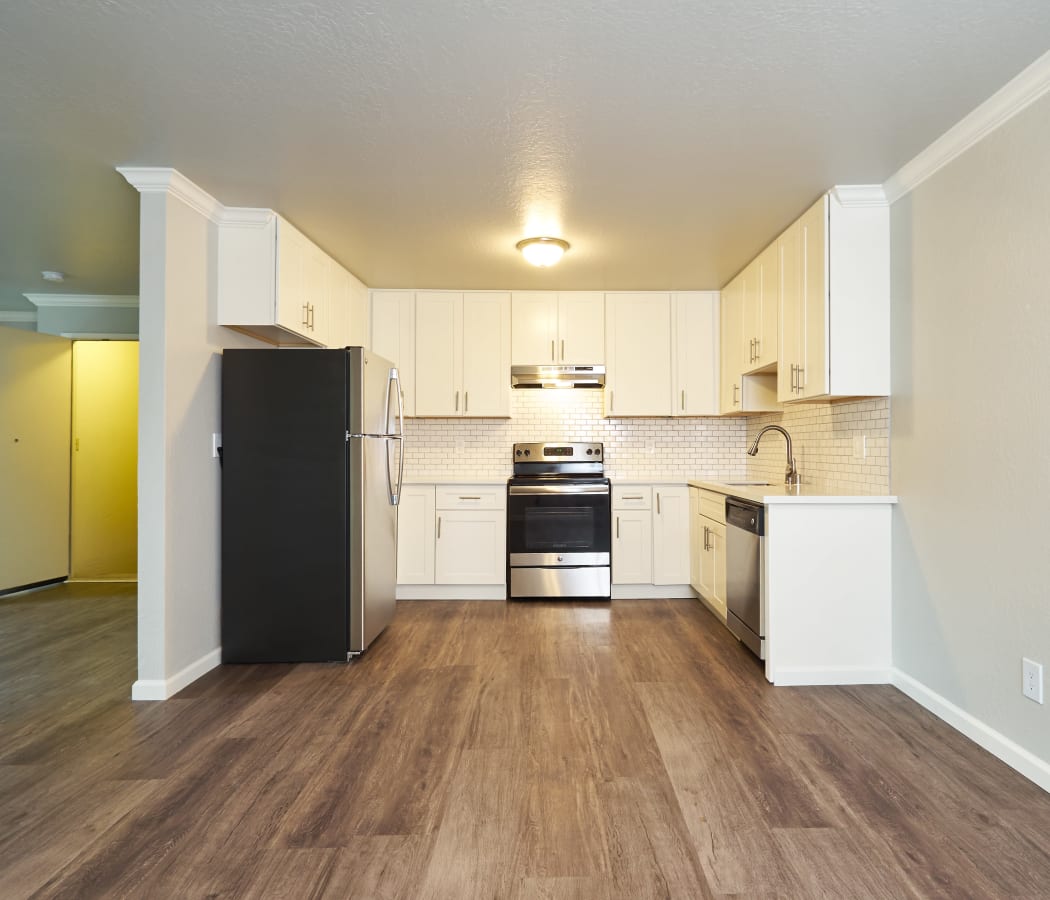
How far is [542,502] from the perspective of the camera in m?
4.53

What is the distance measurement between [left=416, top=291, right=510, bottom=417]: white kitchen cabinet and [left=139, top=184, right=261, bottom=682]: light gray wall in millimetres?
1798

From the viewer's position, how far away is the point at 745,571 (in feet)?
10.9

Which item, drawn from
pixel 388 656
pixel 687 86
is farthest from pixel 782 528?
pixel 388 656

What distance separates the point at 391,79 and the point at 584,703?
2.55 m

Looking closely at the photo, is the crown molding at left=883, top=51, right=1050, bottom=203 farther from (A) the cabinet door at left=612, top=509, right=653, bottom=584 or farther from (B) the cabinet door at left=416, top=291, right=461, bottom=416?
(B) the cabinet door at left=416, top=291, right=461, bottom=416

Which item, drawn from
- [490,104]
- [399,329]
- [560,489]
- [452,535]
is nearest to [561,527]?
[560,489]

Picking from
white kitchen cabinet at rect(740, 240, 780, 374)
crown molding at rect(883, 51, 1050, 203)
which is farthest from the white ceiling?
white kitchen cabinet at rect(740, 240, 780, 374)

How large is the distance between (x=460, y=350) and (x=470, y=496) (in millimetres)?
1144

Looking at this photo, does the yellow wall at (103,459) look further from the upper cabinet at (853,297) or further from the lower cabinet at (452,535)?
the upper cabinet at (853,297)

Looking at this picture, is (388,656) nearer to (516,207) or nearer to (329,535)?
(329,535)

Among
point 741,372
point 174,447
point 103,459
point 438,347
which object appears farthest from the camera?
point 103,459

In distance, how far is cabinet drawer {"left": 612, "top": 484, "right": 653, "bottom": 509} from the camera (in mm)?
4590

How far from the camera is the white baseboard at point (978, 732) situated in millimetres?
2045

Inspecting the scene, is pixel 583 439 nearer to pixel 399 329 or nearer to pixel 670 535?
pixel 670 535
